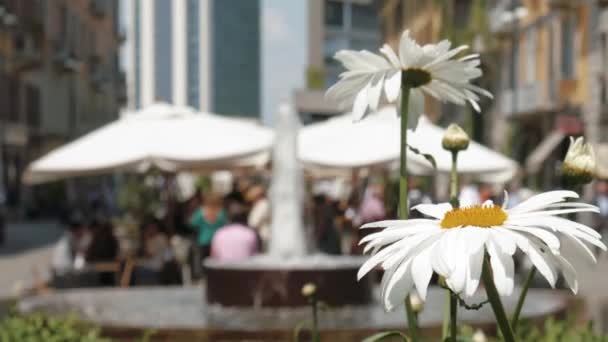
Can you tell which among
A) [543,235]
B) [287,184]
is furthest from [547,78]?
[543,235]

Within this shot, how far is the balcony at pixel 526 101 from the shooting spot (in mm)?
34072

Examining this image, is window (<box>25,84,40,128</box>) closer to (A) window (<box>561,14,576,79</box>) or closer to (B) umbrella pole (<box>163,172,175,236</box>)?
(A) window (<box>561,14,576,79</box>)

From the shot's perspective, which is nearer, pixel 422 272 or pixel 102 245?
pixel 422 272

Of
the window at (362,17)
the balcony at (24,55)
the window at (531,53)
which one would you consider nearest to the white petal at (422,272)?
the window at (531,53)

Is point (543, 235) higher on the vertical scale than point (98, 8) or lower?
lower

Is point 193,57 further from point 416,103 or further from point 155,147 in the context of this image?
point 416,103

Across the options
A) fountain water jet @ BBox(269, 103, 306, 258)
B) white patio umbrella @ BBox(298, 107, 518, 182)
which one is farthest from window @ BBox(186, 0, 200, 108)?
fountain water jet @ BBox(269, 103, 306, 258)

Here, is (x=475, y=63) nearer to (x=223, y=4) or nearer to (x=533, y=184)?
(x=533, y=184)

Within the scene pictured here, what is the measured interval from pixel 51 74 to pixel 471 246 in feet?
159

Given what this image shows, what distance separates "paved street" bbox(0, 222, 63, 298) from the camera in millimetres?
16531

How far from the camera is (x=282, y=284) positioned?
25.2 ft

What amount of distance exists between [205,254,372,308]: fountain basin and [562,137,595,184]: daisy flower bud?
5601 mm

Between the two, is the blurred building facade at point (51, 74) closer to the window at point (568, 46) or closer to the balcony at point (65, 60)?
the balcony at point (65, 60)

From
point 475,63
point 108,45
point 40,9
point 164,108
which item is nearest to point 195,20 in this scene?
point 108,45
